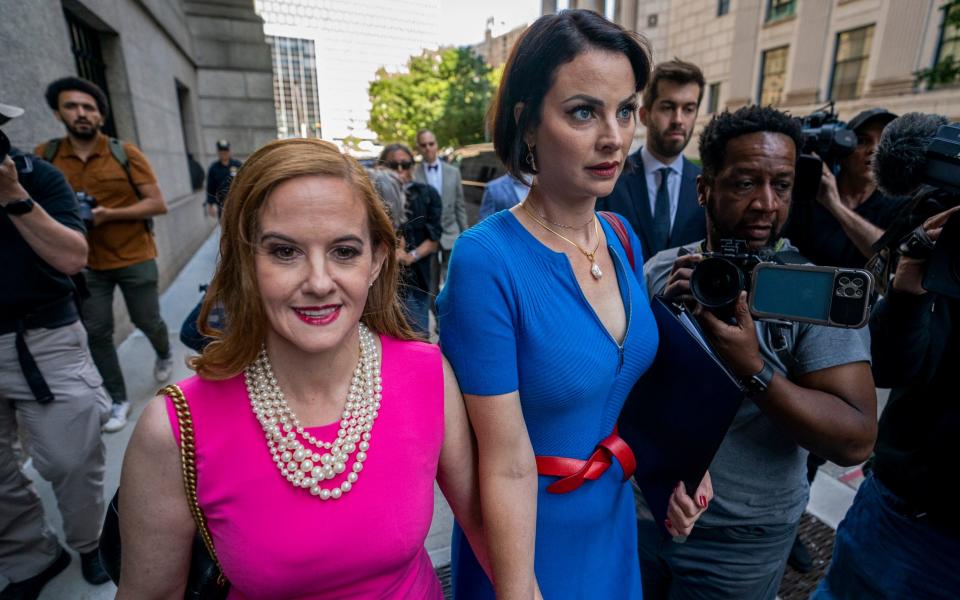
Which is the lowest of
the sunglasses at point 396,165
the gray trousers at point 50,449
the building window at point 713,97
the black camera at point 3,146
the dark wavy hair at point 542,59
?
the gray trousers at point 50,449

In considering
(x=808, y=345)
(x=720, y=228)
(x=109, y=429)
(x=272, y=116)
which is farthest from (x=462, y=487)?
(x=272, y=116)

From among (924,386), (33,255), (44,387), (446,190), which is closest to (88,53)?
(446,190)

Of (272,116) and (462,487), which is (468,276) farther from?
(272,116)

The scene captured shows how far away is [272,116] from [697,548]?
50.4 ft

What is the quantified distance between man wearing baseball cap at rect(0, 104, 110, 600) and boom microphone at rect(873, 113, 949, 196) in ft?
10.6

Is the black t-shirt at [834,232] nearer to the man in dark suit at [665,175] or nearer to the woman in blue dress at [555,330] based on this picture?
the man in dark suit at [665,175]

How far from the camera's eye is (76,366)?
246 centimetres

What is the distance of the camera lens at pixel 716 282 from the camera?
1.26 m

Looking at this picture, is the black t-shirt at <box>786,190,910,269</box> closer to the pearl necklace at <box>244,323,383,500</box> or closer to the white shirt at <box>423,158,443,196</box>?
the pearl necklace at <box>244,323,383,500</box>

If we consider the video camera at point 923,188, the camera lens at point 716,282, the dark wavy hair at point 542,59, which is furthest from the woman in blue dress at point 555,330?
the video camera at point 923,188

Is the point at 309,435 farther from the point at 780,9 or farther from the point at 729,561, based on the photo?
the point at 780,9

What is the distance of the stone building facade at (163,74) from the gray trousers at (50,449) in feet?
7.65

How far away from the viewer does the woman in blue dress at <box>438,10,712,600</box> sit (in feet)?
3.83

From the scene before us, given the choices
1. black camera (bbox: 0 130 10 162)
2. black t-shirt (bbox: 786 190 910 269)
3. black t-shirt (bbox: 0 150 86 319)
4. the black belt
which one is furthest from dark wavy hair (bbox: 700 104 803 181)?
the black belt
